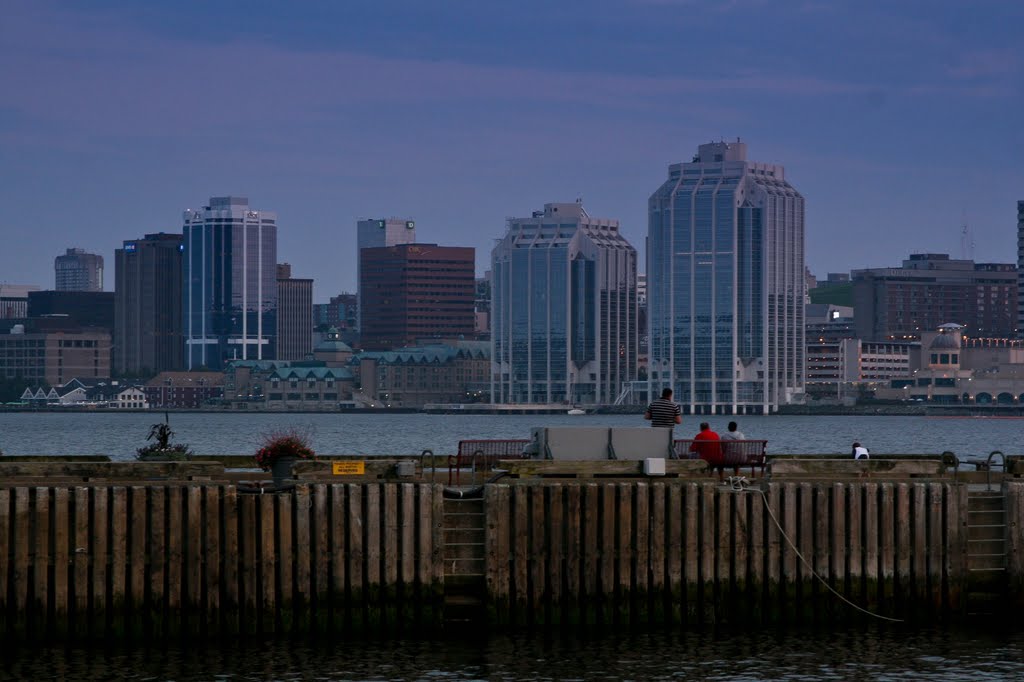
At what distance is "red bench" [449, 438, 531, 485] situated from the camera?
40.4 meters

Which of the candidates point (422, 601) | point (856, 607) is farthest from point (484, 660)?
point (856, 607)

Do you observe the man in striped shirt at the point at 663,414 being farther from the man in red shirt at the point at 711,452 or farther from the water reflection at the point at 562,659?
the water reflection at the point at 562,659

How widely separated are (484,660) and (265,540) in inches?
177

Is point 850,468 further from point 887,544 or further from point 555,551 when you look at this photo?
point 555,551

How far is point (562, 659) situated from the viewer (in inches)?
1380

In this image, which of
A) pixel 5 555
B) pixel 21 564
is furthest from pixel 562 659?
pixel 5 555

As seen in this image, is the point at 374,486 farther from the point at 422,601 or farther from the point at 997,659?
the point at 997,659

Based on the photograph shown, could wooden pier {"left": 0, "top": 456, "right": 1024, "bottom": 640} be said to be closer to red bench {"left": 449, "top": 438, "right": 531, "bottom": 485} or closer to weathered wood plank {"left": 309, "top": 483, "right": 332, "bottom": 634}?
weathered wood plank {"left": 309, "top": 483, "right": 332, "bottom": 634}

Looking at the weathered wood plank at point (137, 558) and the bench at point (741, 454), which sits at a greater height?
the bench at point (741, 454)

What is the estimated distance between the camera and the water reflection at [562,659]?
1334 inches

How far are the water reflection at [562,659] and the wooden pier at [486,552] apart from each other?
351 millimetres

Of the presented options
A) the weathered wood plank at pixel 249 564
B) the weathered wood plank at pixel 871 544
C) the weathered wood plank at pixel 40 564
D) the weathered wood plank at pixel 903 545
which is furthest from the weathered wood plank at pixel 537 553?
the weathered wood plank at pixel 40 564

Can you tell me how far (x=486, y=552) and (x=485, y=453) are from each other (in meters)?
6.69

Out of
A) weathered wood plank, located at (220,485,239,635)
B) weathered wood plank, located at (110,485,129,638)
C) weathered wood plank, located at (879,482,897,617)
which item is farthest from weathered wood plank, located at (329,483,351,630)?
weathered wood plank, located at (879,482,897,617)
